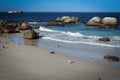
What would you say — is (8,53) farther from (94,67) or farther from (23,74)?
(94,67)

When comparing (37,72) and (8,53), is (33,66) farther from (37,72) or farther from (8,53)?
(8,53)

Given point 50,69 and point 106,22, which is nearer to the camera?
point 50,69

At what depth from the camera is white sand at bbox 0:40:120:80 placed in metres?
13.4

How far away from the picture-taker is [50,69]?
1489cm

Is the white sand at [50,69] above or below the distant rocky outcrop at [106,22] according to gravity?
above

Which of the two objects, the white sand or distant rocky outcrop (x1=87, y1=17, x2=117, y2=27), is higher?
the white sand

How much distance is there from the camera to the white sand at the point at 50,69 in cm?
1344

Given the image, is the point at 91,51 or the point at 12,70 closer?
the point at 12,70

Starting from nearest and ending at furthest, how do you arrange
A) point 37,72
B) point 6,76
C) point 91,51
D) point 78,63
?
1. point 6,76
2. point 37,72
3. point 78,63
4. point 91,51

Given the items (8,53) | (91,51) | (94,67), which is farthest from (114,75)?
(8,53)

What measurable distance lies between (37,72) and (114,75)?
181 inches

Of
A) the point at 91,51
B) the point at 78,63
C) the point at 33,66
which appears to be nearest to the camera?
the point at 33,66

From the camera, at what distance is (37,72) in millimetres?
14102

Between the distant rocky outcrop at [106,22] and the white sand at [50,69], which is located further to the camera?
the distant rocky outcrop at [106,22]
